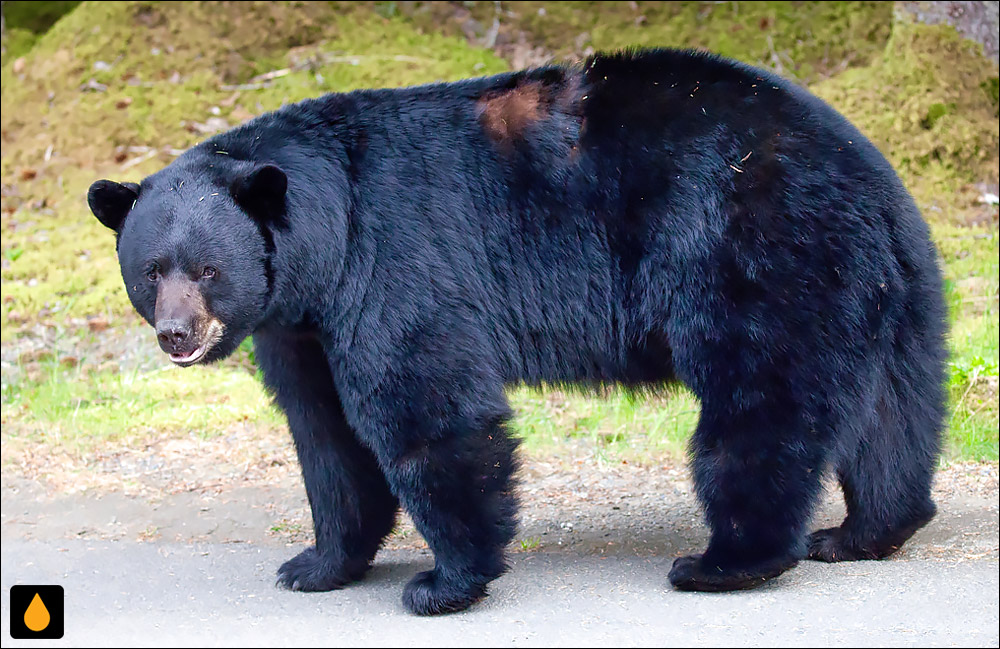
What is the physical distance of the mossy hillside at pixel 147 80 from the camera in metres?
9.73

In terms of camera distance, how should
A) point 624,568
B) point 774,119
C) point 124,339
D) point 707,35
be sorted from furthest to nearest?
point 707,35
point 124,339
point 624,568
point 774,119

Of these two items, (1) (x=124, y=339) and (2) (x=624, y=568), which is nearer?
(2) (x=624, y=568)

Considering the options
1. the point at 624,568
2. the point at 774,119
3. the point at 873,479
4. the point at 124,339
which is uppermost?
the point at 774,119

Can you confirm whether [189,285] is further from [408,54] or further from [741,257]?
[408,54]

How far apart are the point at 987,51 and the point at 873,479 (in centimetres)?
525

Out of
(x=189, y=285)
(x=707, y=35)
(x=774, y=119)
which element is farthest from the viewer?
(x=707, y=35)

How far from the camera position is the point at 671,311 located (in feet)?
13.9

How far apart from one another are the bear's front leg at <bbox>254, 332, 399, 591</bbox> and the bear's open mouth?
376 millimetres

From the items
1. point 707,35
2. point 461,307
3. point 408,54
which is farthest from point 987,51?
point 461,307

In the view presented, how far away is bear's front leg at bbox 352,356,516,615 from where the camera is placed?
13.4 feet

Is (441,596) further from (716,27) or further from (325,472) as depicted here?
(716,27)

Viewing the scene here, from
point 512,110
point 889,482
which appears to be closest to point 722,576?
point 889,482

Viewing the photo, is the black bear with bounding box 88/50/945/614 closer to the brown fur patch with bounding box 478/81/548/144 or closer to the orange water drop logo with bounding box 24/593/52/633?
the brown fur patch with bounding box 478/81/548/144

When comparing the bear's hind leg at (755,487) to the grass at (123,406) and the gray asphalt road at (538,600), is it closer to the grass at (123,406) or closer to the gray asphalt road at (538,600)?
the gray asphalt road at (538,600)
